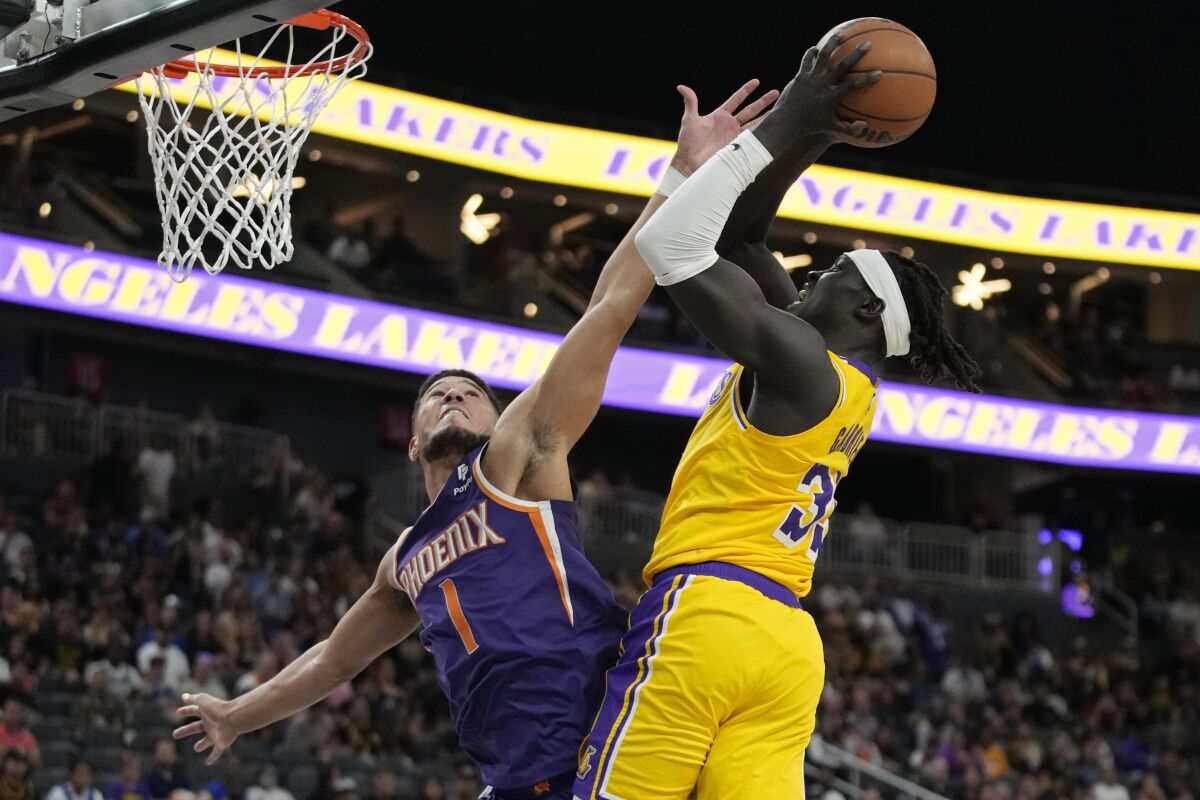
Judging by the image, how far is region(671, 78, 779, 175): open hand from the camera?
4.79 m

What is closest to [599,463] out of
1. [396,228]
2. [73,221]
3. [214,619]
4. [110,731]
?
[396,228]

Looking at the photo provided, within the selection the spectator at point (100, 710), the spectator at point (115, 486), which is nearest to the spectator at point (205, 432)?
the spectator at point (115, 486)

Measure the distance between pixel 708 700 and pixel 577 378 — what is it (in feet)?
3.16

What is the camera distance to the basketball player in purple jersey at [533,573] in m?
4.65

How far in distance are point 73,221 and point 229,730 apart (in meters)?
15.0

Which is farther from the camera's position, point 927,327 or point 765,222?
point 765,222

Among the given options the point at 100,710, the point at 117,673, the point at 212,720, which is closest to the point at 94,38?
the point at 212,720

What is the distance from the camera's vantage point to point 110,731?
12.4 metres

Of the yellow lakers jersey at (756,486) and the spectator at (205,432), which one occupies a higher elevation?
the yellow lakers jersey at (756,486)

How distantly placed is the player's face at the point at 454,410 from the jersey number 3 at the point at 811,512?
3.45 ft

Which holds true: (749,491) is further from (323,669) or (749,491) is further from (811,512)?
(323,669)

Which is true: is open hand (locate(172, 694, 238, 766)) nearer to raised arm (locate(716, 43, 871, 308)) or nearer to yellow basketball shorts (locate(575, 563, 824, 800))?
yellow basketball shorts (locate(575, 563, 824, 800))

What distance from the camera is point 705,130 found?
191 inches

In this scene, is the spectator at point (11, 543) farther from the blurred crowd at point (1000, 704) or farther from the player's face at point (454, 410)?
the player's face at point (454, 410)
